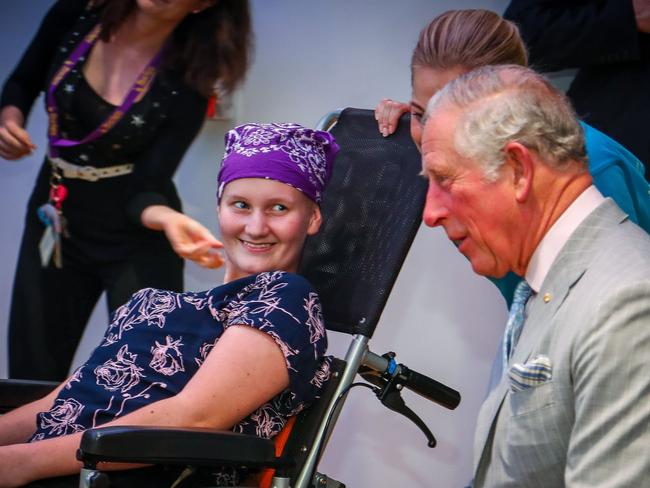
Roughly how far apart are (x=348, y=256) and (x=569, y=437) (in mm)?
849

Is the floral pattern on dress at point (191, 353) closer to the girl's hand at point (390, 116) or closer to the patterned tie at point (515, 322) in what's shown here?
the patterned tie at point (515, 322)

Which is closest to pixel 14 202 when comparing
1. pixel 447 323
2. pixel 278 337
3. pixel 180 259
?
pixel 180 259

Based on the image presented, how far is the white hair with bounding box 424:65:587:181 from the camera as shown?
4.72 ft

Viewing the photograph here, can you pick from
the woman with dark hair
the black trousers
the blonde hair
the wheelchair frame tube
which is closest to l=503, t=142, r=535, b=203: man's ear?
the blonde hair

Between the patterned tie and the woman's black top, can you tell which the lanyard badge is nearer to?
the woman's black top

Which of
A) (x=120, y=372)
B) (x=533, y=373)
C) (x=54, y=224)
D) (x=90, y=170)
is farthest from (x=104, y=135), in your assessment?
(x=533, y=373)

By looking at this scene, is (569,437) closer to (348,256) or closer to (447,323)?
(348,256)

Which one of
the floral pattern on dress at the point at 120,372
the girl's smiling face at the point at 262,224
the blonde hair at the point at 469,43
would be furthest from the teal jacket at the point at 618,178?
the floral pattern on dress at the point at 120,372

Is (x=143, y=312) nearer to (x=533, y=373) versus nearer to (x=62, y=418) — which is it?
(x=62, y=418)

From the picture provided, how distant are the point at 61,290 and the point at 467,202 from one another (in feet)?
5.14

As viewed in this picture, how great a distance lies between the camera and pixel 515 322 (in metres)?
1.64

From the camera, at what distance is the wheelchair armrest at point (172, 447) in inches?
57.8

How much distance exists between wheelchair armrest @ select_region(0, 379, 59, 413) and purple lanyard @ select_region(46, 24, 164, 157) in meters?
0.82

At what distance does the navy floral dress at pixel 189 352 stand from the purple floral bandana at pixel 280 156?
0.77ft
